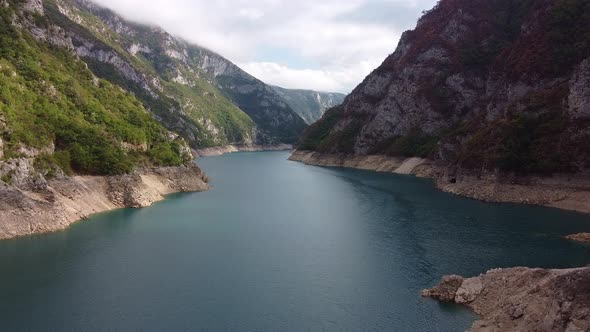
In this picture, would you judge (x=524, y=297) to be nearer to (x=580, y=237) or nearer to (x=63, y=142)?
(x=580, y=237)

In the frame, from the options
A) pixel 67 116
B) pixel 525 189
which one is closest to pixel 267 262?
pixel 67 116

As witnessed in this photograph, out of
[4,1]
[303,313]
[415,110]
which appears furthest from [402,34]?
[303,313]

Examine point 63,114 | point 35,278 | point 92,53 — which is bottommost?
point 35,278

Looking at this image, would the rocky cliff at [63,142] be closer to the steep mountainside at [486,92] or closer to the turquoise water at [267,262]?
the turquoise water at [267,262]

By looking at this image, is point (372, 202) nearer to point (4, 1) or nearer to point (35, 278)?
point (35, 278)

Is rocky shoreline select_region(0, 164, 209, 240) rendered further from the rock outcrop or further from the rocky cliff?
the rock outcrop

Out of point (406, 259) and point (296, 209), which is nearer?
point (406, 259)
